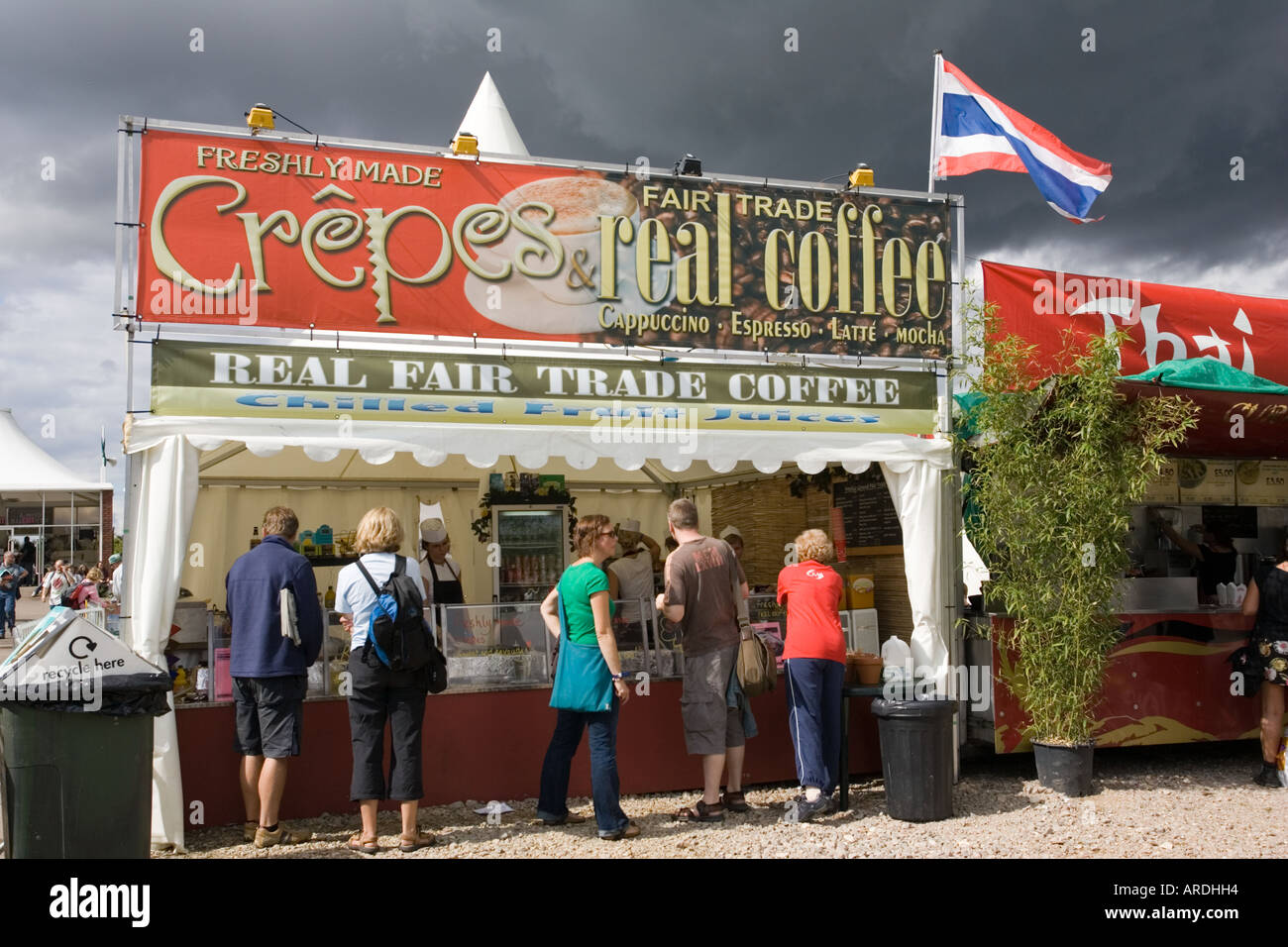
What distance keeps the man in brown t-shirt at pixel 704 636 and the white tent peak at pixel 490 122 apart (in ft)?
19.8

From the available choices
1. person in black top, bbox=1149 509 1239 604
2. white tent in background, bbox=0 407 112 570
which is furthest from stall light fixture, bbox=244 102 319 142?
white tent in background, bbox=0 407 112 570

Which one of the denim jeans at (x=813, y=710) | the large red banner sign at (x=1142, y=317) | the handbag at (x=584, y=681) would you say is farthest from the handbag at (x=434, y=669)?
the large red banner sign at (x=1142, y=317)

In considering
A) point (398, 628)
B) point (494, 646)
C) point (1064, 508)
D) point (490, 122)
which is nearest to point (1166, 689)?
point (1064, 508)

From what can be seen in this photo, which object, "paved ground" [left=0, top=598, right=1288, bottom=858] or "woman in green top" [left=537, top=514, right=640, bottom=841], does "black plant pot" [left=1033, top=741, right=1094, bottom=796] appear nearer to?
"paved ground" [left=0, top=598, right=1288, bottom=858]

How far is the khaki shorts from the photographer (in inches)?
226

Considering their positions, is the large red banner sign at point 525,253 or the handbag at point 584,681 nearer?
the handbag at point 584,681

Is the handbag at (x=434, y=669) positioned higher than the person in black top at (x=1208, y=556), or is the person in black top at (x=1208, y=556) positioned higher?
the person in black top at (x=1208, y=556)

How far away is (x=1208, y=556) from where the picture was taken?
9.27m

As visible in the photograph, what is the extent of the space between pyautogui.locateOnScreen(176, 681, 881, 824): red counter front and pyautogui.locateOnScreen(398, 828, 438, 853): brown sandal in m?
0.85

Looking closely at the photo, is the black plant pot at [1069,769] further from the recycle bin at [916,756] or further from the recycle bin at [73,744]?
the recycle bin at [73,744]

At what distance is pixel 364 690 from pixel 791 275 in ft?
12.8

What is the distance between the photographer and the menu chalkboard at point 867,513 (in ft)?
25.7

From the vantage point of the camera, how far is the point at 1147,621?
24.1 feet
